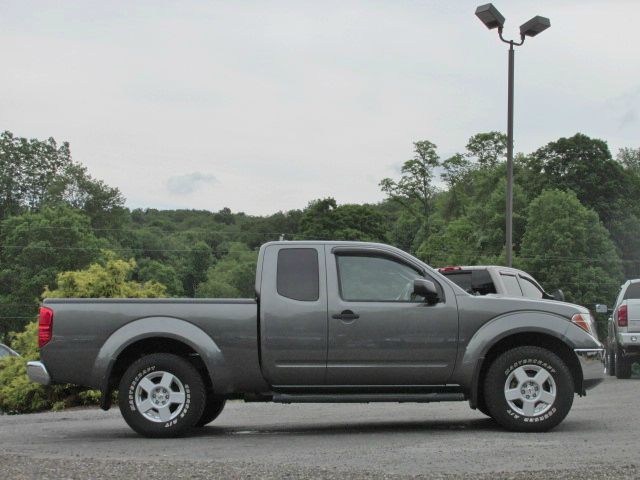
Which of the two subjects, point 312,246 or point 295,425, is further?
point 295,425

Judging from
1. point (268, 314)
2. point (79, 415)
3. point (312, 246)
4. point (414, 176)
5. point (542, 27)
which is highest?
point (414, 176)

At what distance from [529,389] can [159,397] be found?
355 cm

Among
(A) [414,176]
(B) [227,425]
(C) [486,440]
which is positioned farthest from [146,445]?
(A) [414,176]

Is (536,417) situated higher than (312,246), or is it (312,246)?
(312,246)

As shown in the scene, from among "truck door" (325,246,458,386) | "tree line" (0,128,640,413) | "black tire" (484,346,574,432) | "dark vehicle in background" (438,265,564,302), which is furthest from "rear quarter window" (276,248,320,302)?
"tree line" (0,128,640,413)

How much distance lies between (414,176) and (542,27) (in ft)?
216

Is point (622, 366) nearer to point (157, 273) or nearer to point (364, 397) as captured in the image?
point (364, 397)

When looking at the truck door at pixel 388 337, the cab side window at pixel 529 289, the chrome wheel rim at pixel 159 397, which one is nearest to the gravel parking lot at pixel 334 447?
the chrome wheel rim at pixel 159 397

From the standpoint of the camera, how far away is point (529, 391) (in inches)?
419

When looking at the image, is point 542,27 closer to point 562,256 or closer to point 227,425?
point 227,425

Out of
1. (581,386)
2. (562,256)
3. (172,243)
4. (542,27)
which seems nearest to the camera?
(581,386)

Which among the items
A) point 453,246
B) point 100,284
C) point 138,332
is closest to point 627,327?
point 100,284

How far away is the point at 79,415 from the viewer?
46.9 ft

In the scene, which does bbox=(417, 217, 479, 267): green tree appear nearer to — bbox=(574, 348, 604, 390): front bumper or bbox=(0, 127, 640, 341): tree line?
bbox=(0, 127, 640, 341): tree line
